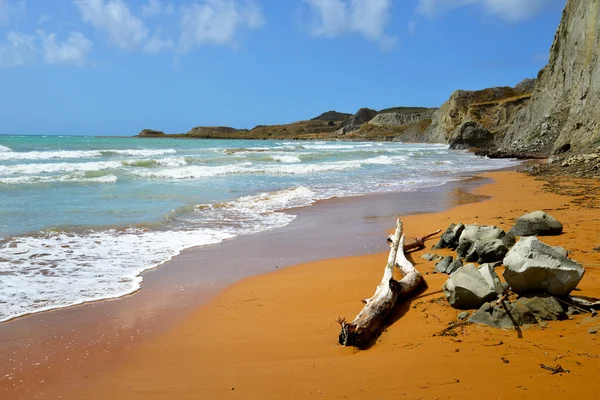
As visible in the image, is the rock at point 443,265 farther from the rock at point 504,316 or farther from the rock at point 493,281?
the rock at point 504,316

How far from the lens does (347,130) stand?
131 m

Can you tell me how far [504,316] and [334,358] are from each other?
1.50 m

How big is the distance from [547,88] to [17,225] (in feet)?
121

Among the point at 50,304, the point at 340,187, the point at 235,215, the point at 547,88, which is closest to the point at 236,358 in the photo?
the point at 50,304

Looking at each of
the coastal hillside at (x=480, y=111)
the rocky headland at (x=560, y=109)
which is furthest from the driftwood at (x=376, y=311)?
the coastal hillside at (x=480, y=111)

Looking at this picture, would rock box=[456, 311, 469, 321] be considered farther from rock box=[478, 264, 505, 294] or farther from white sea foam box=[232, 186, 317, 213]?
white sea foam box=[232, 186, 317, 213]

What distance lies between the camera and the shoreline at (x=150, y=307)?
3.87 m

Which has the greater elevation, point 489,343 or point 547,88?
point 547,88

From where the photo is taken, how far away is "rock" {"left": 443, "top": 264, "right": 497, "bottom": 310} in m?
4.18

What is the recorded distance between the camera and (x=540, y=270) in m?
4.01

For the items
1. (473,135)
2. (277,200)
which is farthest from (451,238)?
(473,135)

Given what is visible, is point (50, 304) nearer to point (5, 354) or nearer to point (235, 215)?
point (5, 354)

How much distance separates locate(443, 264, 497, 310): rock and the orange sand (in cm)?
14

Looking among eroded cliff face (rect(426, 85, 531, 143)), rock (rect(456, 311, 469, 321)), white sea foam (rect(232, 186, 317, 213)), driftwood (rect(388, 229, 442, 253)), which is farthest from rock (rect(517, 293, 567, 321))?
eroded cliff face (rect(426, 85, 531, 143))
